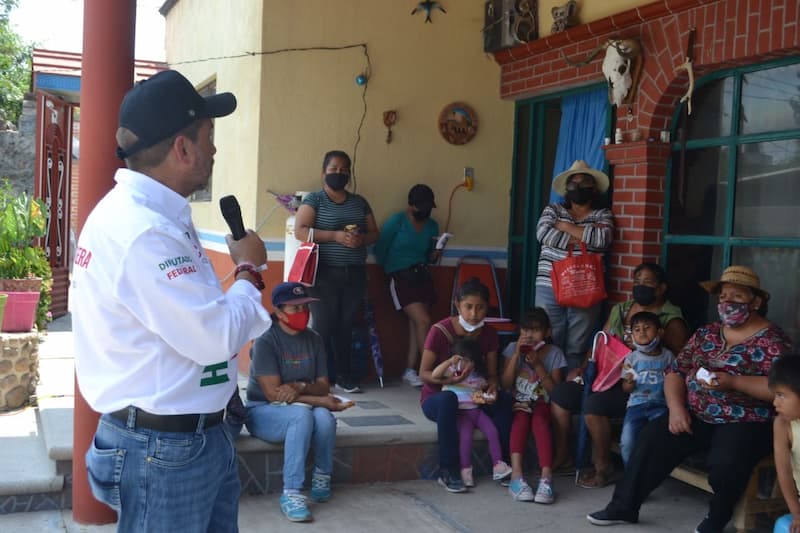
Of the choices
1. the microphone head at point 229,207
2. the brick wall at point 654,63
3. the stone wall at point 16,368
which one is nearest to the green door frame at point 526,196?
the brick wall at point 654,63

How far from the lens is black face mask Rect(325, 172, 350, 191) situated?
237 inches

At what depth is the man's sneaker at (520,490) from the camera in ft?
15.7

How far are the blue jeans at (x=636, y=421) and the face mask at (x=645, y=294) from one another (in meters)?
0.64

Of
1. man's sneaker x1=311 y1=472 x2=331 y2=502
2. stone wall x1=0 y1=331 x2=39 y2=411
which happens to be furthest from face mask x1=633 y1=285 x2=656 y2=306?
stone wall x1=0 y1=331 x2=39 y2=411

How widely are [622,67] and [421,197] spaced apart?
1.74 meters

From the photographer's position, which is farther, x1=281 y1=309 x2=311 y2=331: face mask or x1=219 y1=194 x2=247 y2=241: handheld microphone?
x1=281 y1=309 x2=311 y2=331: face mask

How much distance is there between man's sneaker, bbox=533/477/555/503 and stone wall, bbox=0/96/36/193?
425 inches

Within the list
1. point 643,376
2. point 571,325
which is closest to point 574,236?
point 571,325

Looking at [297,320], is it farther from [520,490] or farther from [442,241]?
[442,241]

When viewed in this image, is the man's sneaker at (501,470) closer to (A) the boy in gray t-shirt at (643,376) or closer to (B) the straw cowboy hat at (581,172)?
(A) the boy in gray t-shirt at (643,376)

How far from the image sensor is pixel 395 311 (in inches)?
267

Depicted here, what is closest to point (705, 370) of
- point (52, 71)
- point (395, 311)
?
point (395, 311)

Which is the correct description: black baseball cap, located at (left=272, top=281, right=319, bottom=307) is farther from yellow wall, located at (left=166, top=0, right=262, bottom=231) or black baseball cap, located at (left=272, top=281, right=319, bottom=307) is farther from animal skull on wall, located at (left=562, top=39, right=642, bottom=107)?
animal skull on wall, located at (left=562, top=39, right=642, bottom=107)

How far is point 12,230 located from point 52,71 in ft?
14.1
